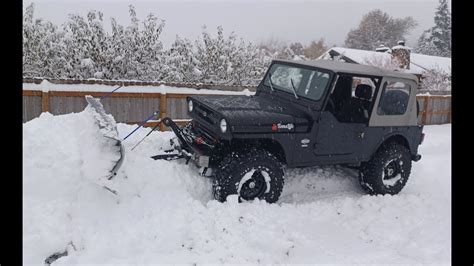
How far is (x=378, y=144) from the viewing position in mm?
6051

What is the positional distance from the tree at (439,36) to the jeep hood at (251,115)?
36.8m

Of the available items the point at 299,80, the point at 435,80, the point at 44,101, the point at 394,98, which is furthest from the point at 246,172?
the point at 435,80

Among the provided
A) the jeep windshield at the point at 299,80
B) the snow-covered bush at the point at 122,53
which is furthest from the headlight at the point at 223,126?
the snow-covered bush at the point at 122,53

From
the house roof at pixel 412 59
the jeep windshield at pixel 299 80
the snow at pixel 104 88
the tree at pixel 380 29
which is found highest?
the tree at pixel 380 29

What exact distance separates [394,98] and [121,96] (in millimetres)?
6588

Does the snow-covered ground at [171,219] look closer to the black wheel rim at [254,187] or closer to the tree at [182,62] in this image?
the black wheel rim at [254,187]

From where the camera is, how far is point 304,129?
532 cm

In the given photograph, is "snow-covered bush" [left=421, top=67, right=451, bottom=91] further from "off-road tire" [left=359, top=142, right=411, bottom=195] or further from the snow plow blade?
the snow plow blade

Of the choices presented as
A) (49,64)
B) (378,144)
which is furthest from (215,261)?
(49,64)

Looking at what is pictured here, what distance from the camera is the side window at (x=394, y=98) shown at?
595 cm

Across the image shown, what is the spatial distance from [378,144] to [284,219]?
217 cm

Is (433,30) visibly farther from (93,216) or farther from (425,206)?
(93,216)

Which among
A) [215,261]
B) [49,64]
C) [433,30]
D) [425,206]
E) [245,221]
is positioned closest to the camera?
[215,261]

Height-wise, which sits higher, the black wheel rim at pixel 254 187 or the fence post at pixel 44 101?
the fence post at pixel 44 101
